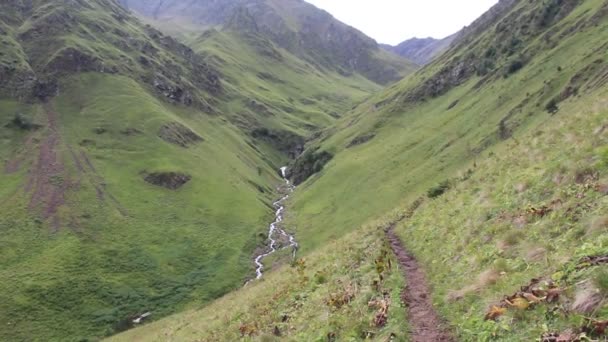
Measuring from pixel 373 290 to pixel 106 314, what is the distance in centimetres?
7944

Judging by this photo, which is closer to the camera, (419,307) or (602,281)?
(602,281)

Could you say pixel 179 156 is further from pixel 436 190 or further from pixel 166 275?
pixel 436 190

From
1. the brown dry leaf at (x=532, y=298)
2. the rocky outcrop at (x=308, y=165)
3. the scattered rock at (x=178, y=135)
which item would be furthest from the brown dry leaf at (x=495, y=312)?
the rocky outcrop at (x=308, y=165)

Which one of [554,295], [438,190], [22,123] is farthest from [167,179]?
[554,295]

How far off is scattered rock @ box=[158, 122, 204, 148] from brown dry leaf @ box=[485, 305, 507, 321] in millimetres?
155548

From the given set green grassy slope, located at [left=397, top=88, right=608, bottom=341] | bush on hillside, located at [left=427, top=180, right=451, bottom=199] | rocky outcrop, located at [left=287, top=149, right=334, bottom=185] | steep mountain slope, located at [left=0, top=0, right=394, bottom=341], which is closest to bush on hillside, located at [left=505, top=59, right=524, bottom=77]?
rocky outcrop, located at [left=287, top=149, right=334, bottom=185]

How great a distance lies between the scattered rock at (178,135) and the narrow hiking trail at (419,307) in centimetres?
14468

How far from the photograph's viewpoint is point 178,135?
166000 millimetres

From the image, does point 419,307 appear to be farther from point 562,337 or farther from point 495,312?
point 562,337

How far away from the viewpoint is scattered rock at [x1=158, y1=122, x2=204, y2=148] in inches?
6378

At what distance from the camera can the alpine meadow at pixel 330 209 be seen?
17672 mm

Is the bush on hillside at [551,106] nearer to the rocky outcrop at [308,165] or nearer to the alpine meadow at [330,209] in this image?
the alpine meadow at [330,209]

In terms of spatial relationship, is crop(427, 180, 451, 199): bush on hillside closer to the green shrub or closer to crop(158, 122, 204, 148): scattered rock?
the green shrub

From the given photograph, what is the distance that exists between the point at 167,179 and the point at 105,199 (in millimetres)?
20590
